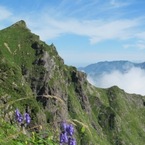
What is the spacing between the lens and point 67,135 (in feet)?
39.4

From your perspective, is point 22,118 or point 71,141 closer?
point 71,141

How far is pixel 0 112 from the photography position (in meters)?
14.4

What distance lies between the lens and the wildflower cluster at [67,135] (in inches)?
465

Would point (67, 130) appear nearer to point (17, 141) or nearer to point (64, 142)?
point (64, 142)

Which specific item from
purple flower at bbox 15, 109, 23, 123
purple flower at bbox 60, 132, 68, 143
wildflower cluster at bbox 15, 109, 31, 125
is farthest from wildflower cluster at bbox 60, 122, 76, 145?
purple flower at bbox 15, 109, 23, 123


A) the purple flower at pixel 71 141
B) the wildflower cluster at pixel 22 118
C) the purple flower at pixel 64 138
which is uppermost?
the wildflower cluster at pixel 22 118

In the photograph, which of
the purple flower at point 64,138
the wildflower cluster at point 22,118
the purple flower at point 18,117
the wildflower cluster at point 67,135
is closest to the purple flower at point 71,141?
the wildflower cluster at point 67,135

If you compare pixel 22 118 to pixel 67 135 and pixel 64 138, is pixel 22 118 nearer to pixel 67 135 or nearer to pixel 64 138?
pixel 67 135

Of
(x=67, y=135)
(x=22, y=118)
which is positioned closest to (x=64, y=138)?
(x=67, y=135)

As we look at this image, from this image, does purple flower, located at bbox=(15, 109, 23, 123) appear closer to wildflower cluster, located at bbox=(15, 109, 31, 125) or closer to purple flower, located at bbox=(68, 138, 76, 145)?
wildflower cluster, located at bbox=(15, 109, 31, 125)

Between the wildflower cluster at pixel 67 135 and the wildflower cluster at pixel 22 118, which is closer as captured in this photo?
the wildflower cluster at pixel 67 135

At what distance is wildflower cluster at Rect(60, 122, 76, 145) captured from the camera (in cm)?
1182

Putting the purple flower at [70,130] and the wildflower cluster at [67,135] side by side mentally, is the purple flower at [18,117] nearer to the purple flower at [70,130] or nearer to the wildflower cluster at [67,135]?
the wildflower cluster at [67,135]

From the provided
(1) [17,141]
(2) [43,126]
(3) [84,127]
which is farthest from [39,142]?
(3) [84,127]
